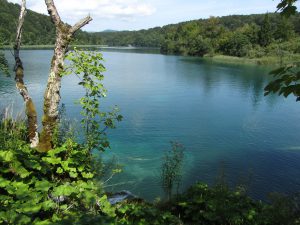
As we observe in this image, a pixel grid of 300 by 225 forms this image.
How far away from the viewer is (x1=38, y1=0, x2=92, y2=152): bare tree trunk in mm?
6254

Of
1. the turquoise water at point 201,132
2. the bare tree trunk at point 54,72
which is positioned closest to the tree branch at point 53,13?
the bare tree trunk at point 54,72

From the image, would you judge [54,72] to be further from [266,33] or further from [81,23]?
[266,33]

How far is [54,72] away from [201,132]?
1524 centimetres

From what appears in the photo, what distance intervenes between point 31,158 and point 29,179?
0.43 metres

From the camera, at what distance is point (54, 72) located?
6.34 metres

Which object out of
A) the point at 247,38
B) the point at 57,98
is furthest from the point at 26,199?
the point at 247,38

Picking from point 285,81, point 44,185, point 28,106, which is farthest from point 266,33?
point 285,81

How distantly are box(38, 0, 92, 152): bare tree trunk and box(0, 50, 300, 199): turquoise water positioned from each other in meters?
1.59

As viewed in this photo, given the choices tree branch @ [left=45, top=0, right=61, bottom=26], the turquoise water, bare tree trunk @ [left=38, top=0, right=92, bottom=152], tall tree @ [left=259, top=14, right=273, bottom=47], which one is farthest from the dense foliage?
tall tree @ [left=259, top=14, right=273, bottom=47]

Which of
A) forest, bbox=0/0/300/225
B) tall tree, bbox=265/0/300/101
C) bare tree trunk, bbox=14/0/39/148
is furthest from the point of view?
bare tree trunk, bbox=14/0/39/148

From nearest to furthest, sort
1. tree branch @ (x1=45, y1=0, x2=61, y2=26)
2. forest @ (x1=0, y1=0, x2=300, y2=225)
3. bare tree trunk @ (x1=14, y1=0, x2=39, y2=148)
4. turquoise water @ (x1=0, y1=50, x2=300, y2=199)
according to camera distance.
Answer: forest @ (x1=0, y1=0, x2=300, y2=225) < tree branch @ (x1=45, y1=0, x2=61, y2=26) < bare tree trunk @ (x1=14, y1=0, x2=39, y2=148) < turquoise water @ (x1=0, y1=50, x2=300, y2=199)

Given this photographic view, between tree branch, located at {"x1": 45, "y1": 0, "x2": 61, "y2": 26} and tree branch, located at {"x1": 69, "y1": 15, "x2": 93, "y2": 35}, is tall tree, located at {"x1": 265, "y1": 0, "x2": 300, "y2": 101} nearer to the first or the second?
tree branch, located at {"x1": 69, "y1": 15, "x2": 93, "y2": 35}

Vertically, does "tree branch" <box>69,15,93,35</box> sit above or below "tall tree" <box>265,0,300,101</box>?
above

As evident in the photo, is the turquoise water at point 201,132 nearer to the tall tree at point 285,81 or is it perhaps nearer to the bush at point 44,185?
the bush at point 44,185
